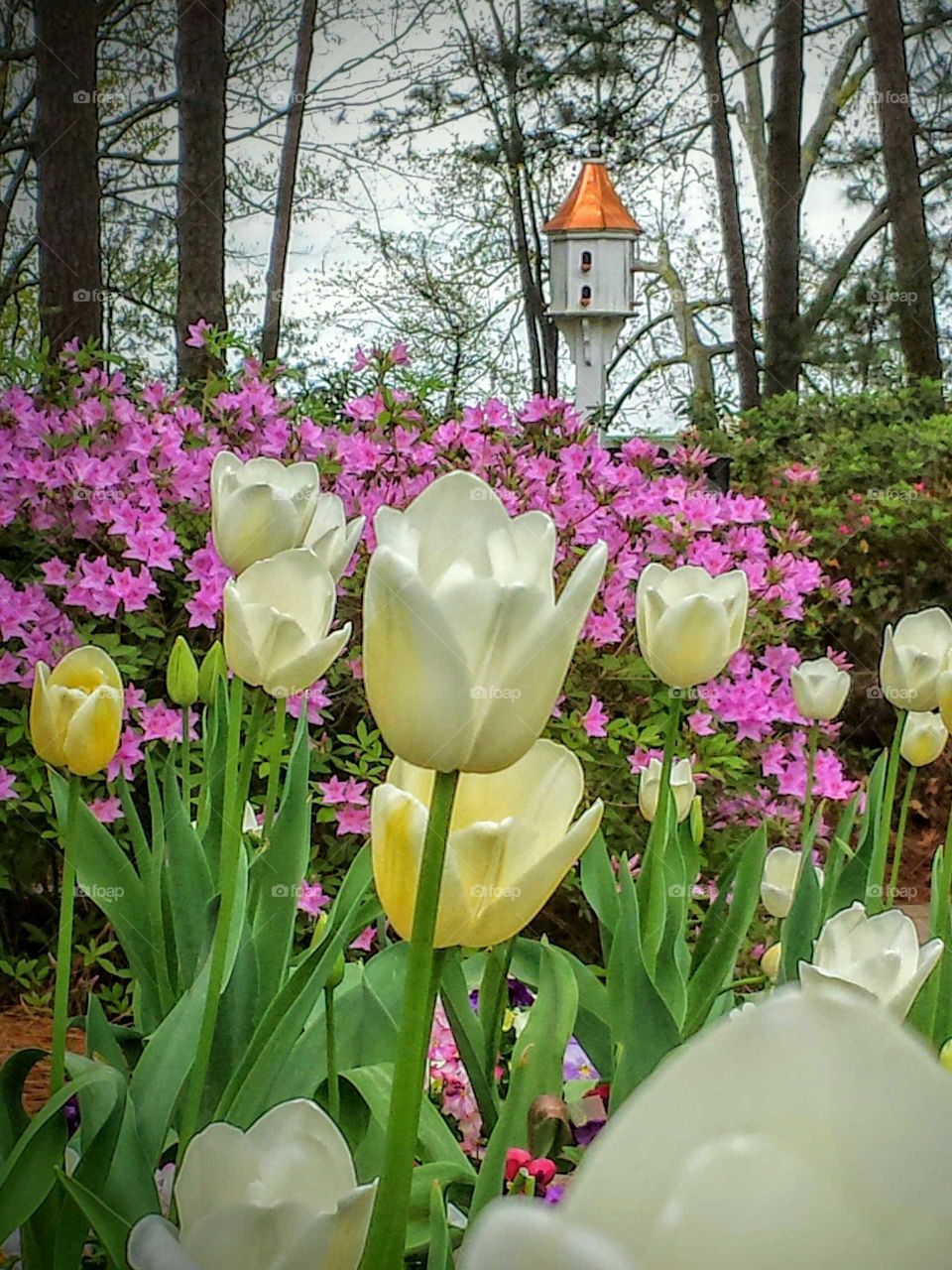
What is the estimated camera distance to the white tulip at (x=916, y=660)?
0.77m

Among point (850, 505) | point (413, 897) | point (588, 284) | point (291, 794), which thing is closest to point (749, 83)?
point (588, 284)

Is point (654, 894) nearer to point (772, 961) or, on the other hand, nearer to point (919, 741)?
point (772, 961)

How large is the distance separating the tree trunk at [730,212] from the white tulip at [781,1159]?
13.8 ft

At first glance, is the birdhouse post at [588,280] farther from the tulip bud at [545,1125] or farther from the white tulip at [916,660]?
the tulip bud at [545,1125]

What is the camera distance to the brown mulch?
5.65 feet

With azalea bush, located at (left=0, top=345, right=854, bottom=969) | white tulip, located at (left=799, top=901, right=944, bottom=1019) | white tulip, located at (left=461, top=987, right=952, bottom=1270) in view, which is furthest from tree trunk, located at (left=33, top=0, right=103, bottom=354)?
white tulip, located at (left=461, top=987, right=952, bottom=1270)

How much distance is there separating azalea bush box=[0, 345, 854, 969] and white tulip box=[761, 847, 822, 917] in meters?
0.74

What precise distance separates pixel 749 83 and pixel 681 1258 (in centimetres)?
449

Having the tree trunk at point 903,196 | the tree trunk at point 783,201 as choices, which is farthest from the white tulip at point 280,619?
the tree trunk at point 903,196

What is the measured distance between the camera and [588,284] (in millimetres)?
3623

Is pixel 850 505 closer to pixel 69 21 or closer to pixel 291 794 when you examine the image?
pixel 69 21

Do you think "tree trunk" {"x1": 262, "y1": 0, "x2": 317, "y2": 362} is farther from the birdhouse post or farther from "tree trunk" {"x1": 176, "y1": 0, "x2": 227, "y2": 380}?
the birdhouse post

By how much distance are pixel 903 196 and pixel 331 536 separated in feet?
13.1

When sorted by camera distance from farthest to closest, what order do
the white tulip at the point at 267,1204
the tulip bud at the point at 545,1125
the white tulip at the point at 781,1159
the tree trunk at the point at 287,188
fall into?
the tree trunk at the point at 287,188
the tulip bud at the point at 545,1125
the white tulip at the point at 267,1204
the white tulip at the point at 781,1159
